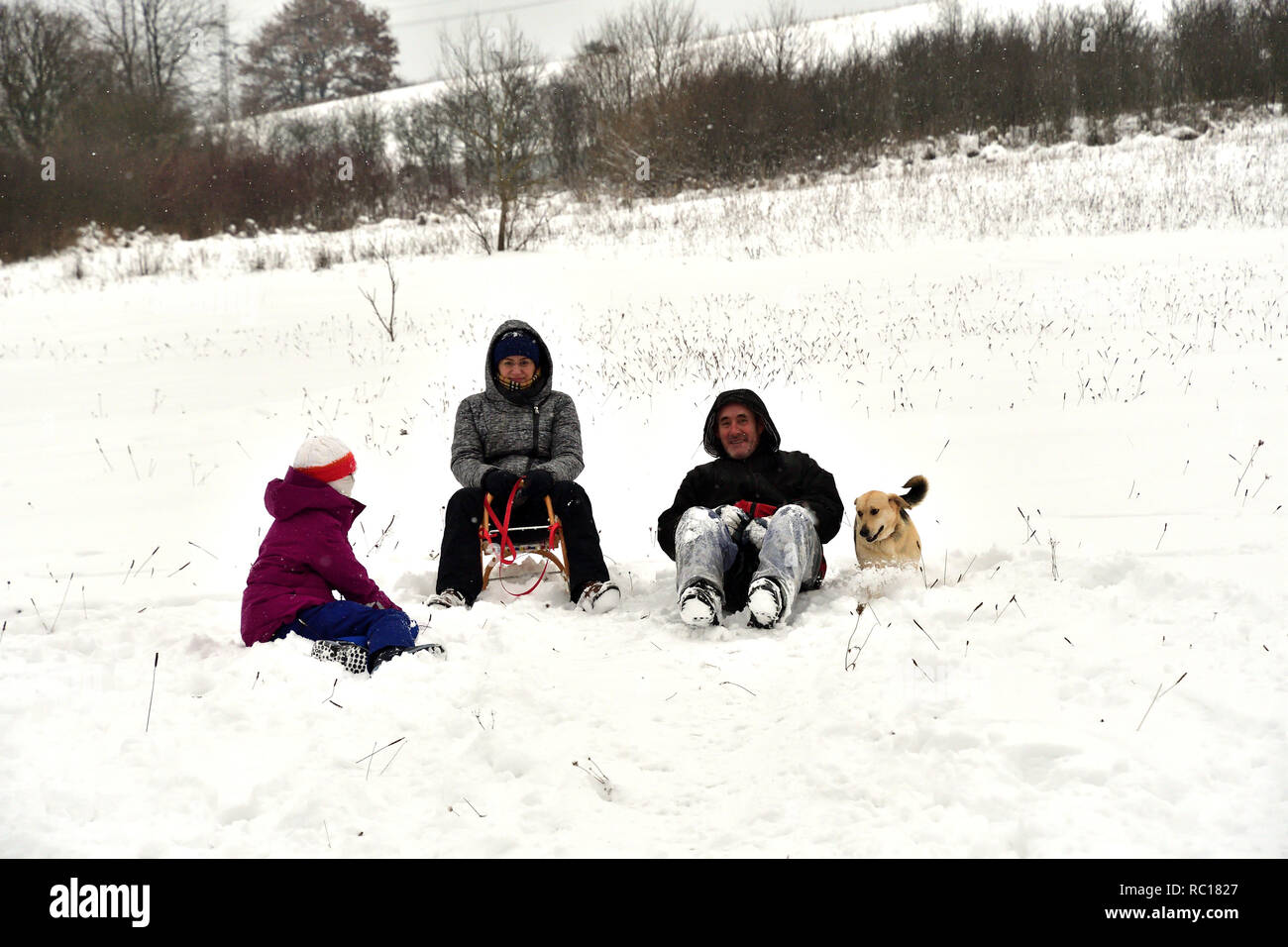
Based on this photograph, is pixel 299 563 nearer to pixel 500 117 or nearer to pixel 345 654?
pixel 345 654

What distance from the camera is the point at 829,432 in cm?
679

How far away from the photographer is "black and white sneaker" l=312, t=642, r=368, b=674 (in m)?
3.40

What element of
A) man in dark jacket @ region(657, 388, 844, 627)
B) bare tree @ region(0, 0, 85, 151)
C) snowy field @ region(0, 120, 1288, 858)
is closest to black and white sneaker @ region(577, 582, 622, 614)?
snowy field @ region(0, 120, 1288, 858)

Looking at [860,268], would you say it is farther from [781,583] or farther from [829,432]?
[781,583]

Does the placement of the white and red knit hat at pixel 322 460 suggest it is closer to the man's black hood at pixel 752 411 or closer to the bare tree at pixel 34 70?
the man's black hood at pixel 752 411

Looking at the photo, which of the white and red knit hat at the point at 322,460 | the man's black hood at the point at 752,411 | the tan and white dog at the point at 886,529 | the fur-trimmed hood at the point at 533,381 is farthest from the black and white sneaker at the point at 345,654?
the tan and white dog at the point at 886,529

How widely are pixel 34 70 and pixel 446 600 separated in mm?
31329

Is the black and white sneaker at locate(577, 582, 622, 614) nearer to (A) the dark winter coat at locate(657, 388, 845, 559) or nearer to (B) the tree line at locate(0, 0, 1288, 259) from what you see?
(A) the dark winter coat at locate(657, 388, 845, 559)

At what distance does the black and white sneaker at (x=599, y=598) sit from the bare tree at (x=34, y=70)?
29270mm

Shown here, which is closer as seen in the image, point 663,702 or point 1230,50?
point 663,702

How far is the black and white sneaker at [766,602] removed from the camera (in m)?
3.76
